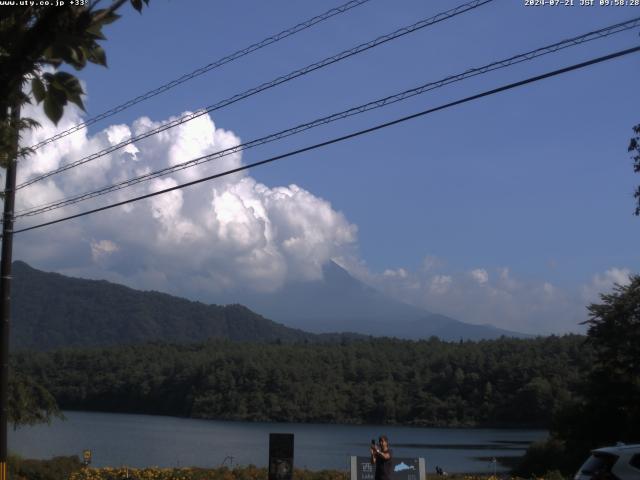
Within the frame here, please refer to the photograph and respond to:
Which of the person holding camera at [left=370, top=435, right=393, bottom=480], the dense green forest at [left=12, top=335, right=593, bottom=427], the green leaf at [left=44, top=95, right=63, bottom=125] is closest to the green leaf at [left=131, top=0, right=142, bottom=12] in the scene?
the green leaf at [left=44, top=95, right=63, bottom=125]

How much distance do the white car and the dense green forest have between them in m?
66.7

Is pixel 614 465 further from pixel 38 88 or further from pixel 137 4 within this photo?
pixel 38 88

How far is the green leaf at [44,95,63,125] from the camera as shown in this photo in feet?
15.3

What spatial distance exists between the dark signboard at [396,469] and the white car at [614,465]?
5.04 metres

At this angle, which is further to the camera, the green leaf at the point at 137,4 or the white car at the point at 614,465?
the white car at the point at 614,465

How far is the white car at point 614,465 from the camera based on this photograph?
12461 millimetres

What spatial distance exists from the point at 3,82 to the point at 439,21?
26.6 ft

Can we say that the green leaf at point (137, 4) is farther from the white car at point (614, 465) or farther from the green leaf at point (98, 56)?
the white car at point (614, 465)

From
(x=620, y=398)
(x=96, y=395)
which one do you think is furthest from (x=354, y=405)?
(x=620, y=398)

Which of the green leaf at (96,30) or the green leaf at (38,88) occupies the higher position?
the green leaf at (96,30)

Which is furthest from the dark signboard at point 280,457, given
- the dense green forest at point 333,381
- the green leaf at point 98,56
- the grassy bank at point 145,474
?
the dense green forest at point 333,381

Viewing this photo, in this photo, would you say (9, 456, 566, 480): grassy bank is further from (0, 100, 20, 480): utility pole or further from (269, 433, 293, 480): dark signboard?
(269, 433, 293, 480): dark signboard

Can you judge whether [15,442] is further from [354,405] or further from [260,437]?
[354,405]

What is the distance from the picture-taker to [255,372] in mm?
102125
